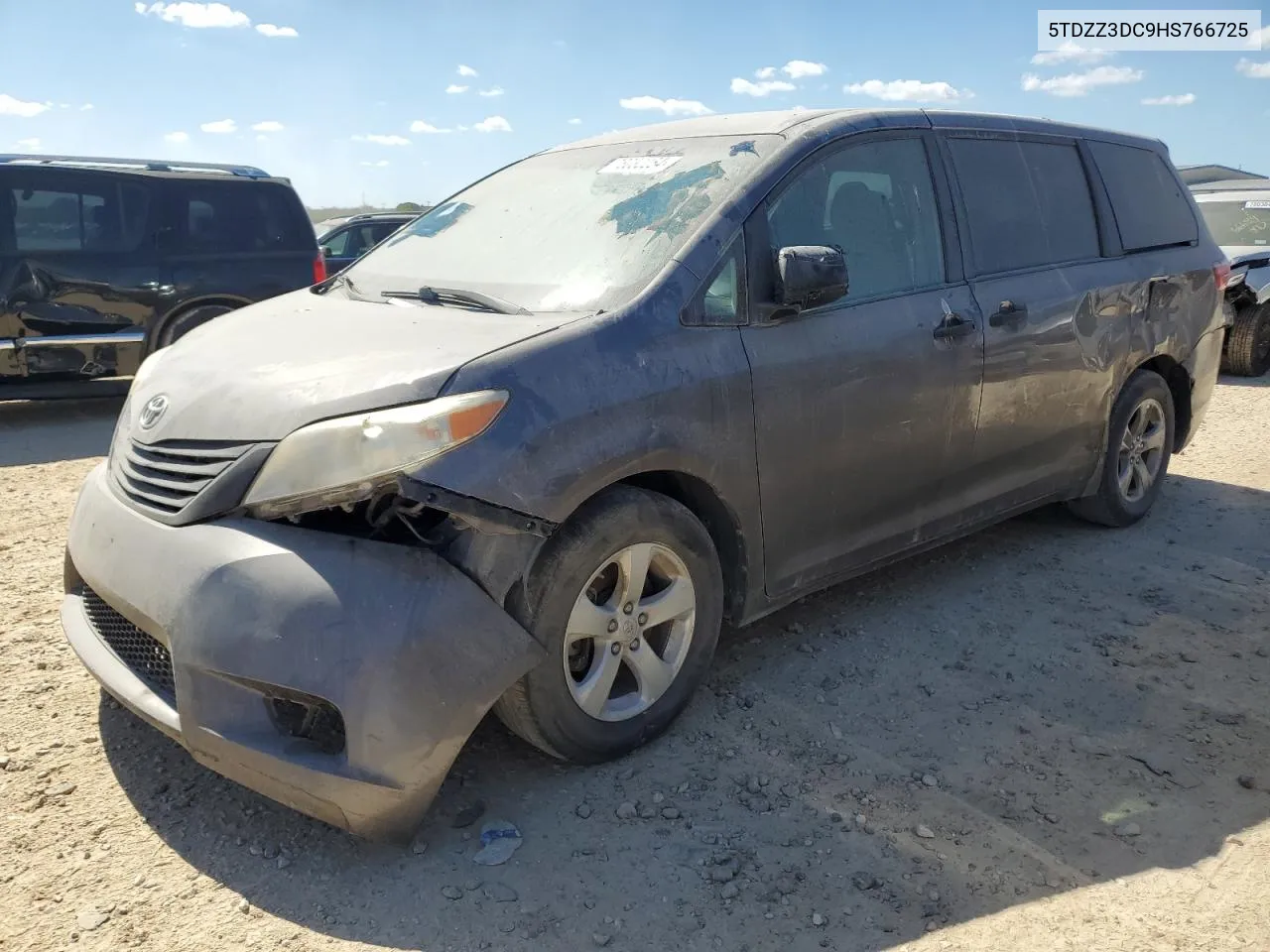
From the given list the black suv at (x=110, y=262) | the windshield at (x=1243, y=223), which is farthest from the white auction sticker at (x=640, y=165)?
the windshield at (x=1243, y=223)

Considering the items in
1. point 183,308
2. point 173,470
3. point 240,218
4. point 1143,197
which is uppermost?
point 240,218

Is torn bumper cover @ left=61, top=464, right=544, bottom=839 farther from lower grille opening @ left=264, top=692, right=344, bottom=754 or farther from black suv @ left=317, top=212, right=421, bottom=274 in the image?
Result: black suv @ left=317, top=212, right=421, bottom=274

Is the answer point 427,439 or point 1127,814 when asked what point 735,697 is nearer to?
point 1127,814

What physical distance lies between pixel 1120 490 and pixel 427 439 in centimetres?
385

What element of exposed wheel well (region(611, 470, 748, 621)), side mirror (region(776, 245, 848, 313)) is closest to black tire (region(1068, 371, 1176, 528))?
side mirror (region(776, 245, 848, 313))

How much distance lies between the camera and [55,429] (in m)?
7.54

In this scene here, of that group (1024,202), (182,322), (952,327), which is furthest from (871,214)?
(182,322)

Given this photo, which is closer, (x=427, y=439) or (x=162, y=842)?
(x=427, y=439)

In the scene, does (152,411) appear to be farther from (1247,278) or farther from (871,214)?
(1247,278)

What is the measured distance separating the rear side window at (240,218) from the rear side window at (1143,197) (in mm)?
6223

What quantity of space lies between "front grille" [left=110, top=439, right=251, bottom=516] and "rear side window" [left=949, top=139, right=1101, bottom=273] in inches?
114

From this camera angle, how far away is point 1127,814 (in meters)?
2.83

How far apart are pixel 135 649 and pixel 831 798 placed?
1.93 metres

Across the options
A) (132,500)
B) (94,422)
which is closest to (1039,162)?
(132,500)
